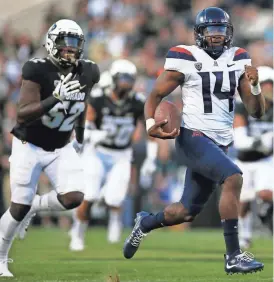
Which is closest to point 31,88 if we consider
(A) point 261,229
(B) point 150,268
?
(B) point 150,268

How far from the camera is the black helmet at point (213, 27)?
6426mm

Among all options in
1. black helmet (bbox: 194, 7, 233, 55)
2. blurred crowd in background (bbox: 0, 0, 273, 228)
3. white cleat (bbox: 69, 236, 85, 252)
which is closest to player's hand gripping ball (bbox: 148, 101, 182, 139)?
black helmet (bbox: 194, 7, 233, 55)

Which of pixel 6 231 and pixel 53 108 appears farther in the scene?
pixel 53 108

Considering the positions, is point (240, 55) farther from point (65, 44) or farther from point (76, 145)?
point (76, 145)

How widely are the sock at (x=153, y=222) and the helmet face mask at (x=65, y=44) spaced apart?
132 cm

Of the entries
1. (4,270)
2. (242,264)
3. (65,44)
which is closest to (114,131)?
(65,44)

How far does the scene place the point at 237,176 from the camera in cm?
604

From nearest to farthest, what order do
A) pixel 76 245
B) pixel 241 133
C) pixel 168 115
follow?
pixel 168 115
pixel 76 245
pixel 241 133

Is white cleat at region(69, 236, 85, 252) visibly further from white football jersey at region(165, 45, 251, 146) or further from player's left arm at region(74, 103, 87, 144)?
white football jersey at region(165, 45, 251, 146)

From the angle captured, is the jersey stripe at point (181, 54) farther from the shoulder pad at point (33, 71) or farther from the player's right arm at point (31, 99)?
the shoulder pad at point (33, 71)

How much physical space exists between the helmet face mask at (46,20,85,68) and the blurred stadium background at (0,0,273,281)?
20.8 feet

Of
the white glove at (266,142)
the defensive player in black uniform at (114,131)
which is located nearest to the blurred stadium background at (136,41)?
the white glove at (266,142)

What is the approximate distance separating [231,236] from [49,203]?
78.2 inches

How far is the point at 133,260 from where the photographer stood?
821cm
